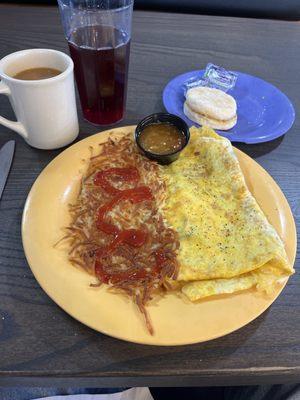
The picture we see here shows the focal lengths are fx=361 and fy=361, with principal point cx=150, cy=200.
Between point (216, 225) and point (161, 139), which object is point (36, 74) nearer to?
point (161, 139)

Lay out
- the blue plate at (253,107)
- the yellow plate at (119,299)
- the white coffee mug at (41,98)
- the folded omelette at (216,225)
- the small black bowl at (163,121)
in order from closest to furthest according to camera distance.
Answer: the yellow plate at (119,299) < the folded omelette at (216,225) < the white coffee mug at (41,98) < the small black bowl at (163,121) < the blue plate at (253,107)

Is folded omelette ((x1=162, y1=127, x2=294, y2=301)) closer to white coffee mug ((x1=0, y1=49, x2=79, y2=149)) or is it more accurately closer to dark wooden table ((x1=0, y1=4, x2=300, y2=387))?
dark wooden table ((x1=0, y1=4, x2=300, y2=387))

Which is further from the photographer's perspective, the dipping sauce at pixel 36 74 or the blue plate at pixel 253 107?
the blue plate at pixel 253 107

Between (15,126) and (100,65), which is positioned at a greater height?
(100,65)

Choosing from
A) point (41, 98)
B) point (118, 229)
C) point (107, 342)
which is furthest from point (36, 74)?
point (107, 342)

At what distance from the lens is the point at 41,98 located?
121 centimetres

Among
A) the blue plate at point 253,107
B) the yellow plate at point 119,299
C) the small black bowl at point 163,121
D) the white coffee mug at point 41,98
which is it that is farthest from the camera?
the blue plate at point 253,107

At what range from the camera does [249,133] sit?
1.46 meters

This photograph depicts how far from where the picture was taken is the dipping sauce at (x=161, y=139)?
1.32 metres

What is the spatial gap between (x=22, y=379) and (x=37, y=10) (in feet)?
6.72

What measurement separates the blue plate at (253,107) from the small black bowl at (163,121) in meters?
0.13

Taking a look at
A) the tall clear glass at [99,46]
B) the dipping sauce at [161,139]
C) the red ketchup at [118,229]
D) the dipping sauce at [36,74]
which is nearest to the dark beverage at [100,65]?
the tall clear glass at [99,46]

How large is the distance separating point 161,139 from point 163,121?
0.26 feet

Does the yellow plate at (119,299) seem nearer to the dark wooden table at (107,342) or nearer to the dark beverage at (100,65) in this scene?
the dark wooden table at (107,342)
